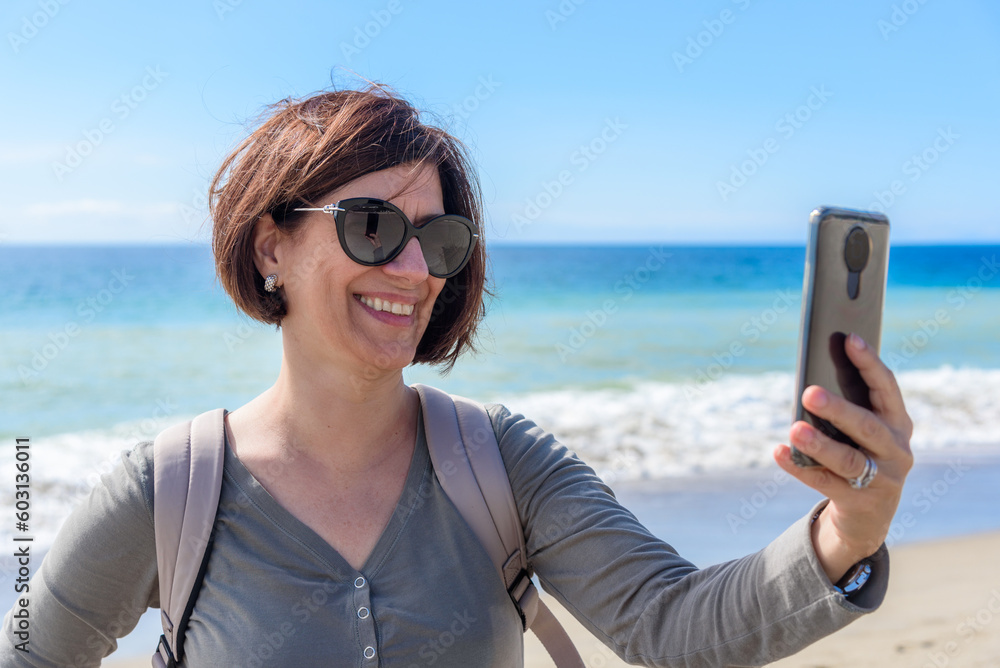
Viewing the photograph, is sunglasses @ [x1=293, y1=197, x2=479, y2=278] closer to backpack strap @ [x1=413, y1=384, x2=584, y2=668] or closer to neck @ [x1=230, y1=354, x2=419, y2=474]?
neck @ [x1=230, y1=354, x2=419, y2=474]

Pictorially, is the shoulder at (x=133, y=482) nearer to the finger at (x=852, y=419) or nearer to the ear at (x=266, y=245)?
the ear at (x=266, y=245)

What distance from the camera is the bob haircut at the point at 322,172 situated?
6.40ft

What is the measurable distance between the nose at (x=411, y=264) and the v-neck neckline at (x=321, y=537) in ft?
1.46

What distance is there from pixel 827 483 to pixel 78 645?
178 centimetres

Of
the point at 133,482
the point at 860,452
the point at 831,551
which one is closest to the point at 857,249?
the point at 860,452

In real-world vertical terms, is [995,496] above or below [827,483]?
below

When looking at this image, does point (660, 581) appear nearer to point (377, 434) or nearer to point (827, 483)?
point (827, 483)

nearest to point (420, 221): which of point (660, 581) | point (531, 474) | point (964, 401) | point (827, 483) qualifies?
point (531, 474)

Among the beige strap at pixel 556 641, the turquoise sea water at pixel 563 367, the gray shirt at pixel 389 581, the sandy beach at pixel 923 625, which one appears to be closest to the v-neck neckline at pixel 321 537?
the gray shirt at pixel 389 581

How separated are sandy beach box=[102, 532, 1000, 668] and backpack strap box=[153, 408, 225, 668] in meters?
3.02

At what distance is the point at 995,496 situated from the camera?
7.16 metres

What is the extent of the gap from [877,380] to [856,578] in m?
A: 0.38

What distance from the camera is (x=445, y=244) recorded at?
2.06m

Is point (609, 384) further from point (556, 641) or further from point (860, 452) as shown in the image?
point (860, 452)
